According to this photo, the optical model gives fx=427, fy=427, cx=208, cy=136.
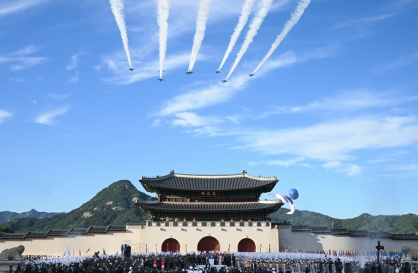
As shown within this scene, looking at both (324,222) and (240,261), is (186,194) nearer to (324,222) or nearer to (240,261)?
(240,261)

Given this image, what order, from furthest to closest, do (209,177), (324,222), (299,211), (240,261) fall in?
(299,211) < (324,222) < (209,177) < (240,261)

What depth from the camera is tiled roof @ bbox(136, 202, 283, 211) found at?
50.9 metres

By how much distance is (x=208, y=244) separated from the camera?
166 ft

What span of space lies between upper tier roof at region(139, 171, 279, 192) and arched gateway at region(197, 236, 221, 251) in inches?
245

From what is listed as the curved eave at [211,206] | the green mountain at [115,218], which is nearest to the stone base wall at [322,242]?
the curved eave at [211,206]

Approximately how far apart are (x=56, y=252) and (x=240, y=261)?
24.1 m

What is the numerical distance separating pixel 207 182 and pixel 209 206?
4.72 metres

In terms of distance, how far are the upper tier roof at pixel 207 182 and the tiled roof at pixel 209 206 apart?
77.1 inches

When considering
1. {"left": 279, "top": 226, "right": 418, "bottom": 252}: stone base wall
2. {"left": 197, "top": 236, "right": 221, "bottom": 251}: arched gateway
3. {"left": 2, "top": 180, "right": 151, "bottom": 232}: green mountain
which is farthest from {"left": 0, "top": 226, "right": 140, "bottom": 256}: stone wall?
{"left": 2, "top": 180, "right": 151, "bottom": 232}: green mountain

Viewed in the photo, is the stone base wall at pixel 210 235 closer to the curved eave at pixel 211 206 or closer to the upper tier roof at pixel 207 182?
the curved eave at pixel 211 206

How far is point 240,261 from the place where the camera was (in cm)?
3622

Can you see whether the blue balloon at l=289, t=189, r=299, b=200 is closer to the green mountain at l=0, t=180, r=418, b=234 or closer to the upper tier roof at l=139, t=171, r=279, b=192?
the upper tier roof at l=139, t=171, r=279, b=192

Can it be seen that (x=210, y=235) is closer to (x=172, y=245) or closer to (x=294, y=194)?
(x=172, y=245)

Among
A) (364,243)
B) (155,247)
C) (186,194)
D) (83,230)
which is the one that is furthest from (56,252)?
(364,243)
